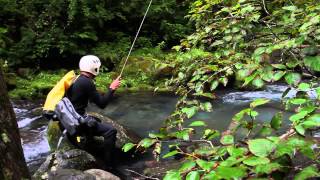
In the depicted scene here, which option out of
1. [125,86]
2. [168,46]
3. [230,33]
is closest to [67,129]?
[230,33]

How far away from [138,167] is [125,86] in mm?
6578

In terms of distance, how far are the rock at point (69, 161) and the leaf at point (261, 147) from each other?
15.1 ft

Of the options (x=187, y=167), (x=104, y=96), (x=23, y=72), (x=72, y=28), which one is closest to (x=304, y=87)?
(x=187, y=167)

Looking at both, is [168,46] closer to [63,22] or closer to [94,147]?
[63,22]

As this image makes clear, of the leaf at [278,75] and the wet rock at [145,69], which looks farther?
the wet rock at [145,69]

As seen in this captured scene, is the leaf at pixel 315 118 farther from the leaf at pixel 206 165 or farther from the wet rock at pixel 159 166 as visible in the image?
the wet rock at pixel 159 166

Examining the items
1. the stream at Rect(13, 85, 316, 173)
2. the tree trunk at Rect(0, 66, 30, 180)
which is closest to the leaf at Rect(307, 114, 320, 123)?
the tree trunk at Rect(0, 66, 30, 180)

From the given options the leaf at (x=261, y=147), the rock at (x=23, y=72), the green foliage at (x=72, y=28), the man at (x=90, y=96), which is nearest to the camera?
the leaf at (x=261, y=147)

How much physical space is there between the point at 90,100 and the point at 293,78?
4405mm

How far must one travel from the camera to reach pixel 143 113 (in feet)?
33.7

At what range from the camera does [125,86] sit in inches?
512

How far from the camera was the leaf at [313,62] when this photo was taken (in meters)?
1.78

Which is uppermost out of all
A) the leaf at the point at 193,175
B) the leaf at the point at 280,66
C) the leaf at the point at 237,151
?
the leaf at the point at 280,66

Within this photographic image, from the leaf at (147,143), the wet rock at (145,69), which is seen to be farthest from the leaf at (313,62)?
the wet rock at (145,69)
